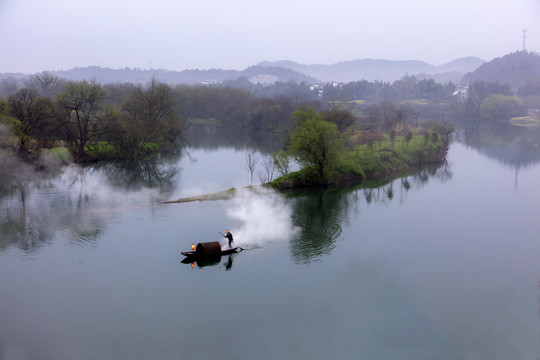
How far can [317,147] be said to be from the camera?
3769 cm

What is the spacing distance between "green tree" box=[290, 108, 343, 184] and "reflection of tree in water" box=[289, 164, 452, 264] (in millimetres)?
2073

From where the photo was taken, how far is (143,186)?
124 ft

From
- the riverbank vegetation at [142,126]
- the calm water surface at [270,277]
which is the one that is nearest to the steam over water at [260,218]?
the calm water surface at [270,277]

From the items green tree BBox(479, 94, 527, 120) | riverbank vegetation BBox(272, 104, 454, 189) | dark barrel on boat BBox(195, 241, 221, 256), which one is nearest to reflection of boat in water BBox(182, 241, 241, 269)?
dark barrel on boat BBox(195, 241, 221, 256)

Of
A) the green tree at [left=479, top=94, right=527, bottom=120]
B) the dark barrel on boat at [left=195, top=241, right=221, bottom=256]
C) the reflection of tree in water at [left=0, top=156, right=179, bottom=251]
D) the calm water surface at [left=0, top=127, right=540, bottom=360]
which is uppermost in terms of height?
the green tree at [left=479, top=94, right=527, bottom=120]

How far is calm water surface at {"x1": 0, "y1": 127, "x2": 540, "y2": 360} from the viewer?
16062 mm

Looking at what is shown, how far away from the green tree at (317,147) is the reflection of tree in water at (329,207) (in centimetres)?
207

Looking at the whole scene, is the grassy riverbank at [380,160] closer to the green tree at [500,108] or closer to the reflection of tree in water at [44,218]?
the reflection of tree in water at [44,218]

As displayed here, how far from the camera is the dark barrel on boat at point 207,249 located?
22125mm

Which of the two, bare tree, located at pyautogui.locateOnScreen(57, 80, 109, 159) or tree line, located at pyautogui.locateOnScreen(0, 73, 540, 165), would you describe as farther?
bare tree, located at pyautogui.locateOnScreen(57, 80, 109, 159)

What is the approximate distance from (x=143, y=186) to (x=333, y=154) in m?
15.5

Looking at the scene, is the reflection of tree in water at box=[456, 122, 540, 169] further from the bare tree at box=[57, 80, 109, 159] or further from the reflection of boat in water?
the bare tree at box=[57, 80, 109, 159]

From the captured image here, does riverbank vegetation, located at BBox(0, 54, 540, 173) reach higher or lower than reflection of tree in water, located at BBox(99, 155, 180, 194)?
higher

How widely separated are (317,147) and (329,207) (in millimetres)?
6379
